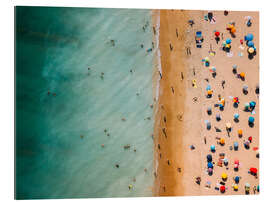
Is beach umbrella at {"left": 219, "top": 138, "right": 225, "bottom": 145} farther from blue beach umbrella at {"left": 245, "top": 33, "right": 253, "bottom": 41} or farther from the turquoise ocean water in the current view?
blue beach umbrella at {"left": 245, "top": 33, "right": 253, "bottom": 41}

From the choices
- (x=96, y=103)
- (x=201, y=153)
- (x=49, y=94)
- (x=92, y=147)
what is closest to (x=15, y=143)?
(x=49, y=94)

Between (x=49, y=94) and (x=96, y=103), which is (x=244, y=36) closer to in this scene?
(x=96, y=103)

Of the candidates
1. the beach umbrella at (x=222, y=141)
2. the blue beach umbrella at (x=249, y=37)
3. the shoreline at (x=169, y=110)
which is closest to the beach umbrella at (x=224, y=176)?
the beach umbrella at (x=222, y=141)

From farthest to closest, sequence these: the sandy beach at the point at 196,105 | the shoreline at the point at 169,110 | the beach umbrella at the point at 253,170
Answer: the shoreline at the point at 169,110, the sandy beach at the point at 196,105, the beach umbrella at the point at 253,170

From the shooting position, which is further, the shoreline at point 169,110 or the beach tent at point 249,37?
the shoreline at point 169,110

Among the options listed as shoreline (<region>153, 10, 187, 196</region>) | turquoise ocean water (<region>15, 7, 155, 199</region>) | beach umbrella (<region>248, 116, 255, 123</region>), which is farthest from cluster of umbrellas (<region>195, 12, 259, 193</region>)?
turquoise ocean water (<region>15, 7, 155, 199</region>)

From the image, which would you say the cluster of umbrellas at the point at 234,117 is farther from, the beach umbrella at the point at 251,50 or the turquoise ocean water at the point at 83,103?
the turquoise ocean water at the point at 83,103

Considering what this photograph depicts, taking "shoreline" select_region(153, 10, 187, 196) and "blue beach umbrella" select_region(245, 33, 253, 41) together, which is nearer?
"blue beach umbrella" select_region(245, 33, 253, 41)
